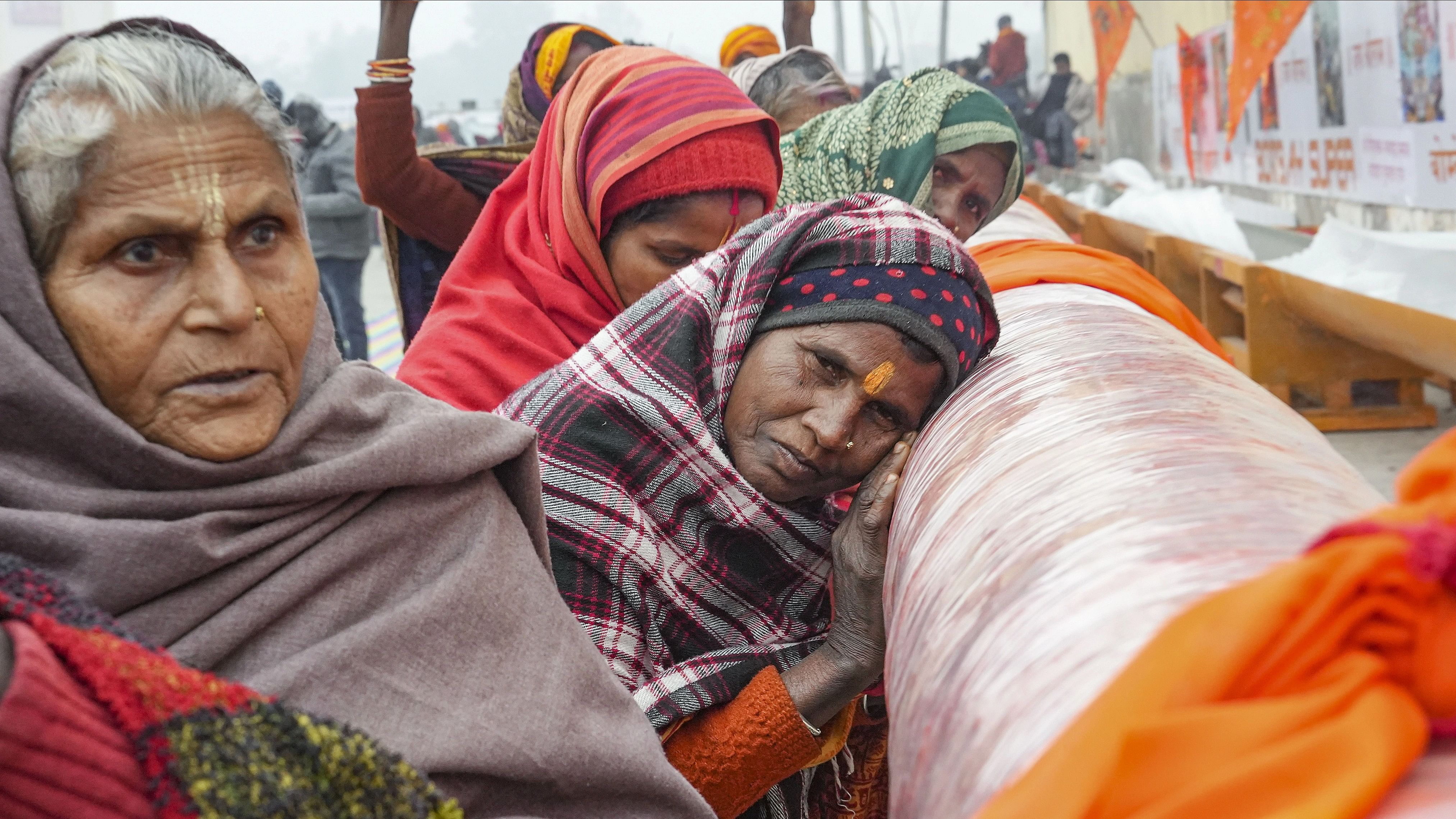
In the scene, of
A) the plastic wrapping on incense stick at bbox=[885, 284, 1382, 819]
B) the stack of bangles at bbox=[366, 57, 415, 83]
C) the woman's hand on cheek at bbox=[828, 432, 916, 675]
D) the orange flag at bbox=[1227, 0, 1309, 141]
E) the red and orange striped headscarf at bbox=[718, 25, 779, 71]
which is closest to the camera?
the plastic wrapping on incense stick at bbox=[885, 284, 1382, 819]

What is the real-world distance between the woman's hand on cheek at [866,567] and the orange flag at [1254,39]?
16.5 feet

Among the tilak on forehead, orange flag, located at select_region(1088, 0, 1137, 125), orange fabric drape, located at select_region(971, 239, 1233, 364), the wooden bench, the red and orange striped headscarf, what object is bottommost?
the wooden bench

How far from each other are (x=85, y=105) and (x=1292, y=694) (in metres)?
1.12

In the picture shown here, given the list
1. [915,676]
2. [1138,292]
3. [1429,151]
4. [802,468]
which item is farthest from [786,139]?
[1429,151]

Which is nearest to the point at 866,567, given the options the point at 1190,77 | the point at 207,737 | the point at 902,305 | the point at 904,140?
the point at 902,305

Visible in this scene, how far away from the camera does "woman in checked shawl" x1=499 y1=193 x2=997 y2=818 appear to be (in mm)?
1650

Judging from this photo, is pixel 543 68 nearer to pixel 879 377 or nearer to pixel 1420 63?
pixel 879 377

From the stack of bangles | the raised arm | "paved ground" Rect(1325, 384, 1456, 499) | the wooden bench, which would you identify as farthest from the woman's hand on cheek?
the wooden bench

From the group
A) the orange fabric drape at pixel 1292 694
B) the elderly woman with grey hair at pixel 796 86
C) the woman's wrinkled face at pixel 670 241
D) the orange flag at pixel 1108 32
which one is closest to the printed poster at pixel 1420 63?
the elderly woman with grey hair at pixel 796 86

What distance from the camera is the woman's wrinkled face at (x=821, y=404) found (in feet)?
5.57

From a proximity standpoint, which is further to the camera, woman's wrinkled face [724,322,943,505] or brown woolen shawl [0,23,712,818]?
woman's wrinkled face [724,322,943,505]

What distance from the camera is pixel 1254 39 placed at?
623 cm

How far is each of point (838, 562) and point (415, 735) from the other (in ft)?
2.37

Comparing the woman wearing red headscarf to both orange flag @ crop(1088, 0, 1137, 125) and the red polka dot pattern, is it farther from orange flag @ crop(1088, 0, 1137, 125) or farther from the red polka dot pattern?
orange flag @ crop(1088, 0, 1137, 125)
